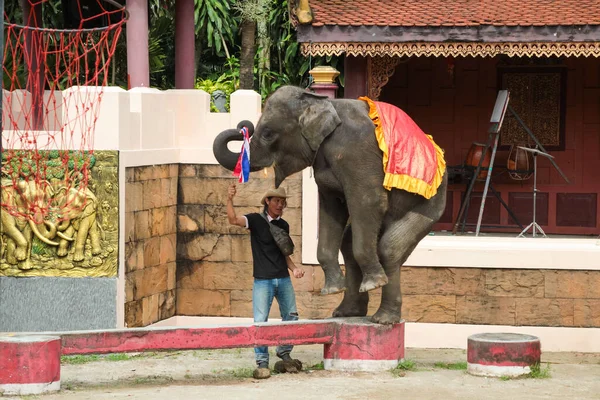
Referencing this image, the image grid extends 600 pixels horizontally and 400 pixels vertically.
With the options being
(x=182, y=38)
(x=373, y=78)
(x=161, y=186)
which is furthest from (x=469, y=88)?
(x=161, y=186)

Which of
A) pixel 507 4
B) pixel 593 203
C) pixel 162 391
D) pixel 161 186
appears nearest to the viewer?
pixel 162 391

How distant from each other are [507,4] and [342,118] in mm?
5854

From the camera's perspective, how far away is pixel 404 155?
32.8 ft

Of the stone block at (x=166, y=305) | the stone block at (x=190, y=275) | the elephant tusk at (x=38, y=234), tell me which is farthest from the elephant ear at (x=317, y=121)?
the stone block at (x=190, y=275)

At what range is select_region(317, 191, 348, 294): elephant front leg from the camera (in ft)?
33.3

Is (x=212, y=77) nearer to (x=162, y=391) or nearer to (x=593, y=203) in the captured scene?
(x=593, y=203)

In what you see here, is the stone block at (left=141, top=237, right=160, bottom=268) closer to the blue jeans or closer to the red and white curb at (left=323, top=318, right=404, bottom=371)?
the blue jeans

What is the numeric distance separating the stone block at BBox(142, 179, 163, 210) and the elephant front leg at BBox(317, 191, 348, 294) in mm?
2487

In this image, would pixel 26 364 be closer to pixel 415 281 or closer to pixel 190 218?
pixel 190 218

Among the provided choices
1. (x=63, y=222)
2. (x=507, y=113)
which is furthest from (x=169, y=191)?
(x=507, y=113)

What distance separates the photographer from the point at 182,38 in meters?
15.8

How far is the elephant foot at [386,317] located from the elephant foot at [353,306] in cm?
42

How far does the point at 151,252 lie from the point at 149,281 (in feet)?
0.96

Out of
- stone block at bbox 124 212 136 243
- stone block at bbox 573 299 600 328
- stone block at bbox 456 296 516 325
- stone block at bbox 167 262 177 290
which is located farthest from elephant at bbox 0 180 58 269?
stone block at bbox 573 299 600 328
